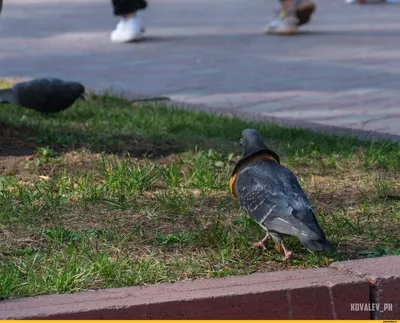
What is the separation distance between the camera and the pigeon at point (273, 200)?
3.99 m

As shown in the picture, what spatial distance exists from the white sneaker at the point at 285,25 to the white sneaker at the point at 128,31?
1.42 meters

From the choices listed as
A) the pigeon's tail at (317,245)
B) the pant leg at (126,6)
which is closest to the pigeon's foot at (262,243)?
the pigeon's tail at (317,245)

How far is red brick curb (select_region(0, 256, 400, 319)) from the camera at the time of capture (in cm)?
371

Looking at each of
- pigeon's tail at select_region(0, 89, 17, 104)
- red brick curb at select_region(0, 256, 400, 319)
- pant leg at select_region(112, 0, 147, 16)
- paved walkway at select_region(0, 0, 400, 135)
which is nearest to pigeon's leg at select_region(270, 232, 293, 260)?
red brick curb at select_region(0, 256, 400, 319)

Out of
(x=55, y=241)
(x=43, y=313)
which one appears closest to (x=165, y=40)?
(x=55, y=241)

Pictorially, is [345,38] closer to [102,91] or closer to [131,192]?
[102,91]

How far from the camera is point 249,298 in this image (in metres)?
3.83

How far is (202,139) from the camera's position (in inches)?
252

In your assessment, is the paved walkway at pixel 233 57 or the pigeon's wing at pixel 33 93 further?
the paved walkway at pixel 233 57

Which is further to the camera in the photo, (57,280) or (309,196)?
(309,196)

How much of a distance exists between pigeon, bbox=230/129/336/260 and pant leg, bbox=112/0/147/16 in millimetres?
7025

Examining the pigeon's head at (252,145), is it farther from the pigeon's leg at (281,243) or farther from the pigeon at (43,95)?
the pigeon at (43,95)

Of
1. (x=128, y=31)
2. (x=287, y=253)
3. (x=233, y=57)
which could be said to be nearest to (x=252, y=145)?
(x=287, y=253)

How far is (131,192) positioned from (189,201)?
12.4 inches
